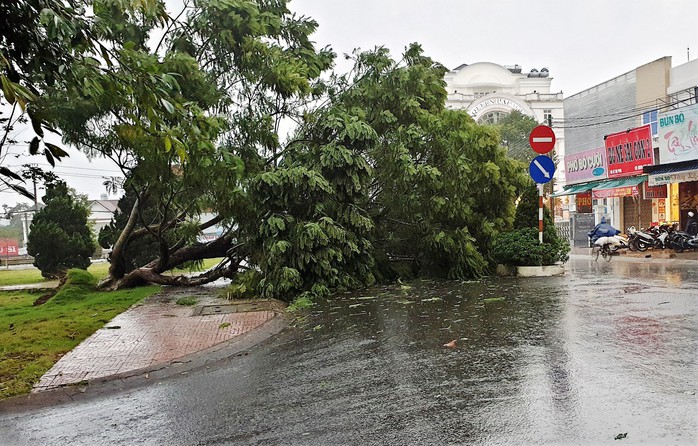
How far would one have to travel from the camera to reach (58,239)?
69.2 ft

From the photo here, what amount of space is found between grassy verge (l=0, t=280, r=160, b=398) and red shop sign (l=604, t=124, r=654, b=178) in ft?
62.7

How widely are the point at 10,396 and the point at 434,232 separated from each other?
32.5 ft

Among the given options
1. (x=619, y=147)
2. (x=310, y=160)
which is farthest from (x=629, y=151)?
(x=310, y=160)

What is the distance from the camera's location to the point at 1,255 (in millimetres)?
41125

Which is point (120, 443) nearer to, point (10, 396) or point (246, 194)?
point (10, 396)

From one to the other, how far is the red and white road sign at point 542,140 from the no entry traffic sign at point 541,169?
1.69 feet

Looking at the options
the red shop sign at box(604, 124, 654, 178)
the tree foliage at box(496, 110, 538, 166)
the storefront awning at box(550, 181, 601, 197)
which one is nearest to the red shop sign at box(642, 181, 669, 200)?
the red shop sign at box(604, 124, 654, 178)

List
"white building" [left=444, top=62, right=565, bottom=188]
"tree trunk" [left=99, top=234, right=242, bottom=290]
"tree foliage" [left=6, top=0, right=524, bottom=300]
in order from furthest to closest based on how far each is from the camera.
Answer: "white building" [left=444, top=62, right=565, bottom=188] < "tree trunk" [left=99, top=234, right=242, bottom=290] < "tree foliage" [left=6, top=0, right=524, bottom=300]

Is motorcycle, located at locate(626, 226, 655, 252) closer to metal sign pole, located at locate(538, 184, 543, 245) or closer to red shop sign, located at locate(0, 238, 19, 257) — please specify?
metal sign pole, located at locate(538, 184, 543, 245)

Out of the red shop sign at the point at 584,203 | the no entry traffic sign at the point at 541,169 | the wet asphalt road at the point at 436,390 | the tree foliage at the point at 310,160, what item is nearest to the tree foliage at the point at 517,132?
the red shop sign at the point at 584,203

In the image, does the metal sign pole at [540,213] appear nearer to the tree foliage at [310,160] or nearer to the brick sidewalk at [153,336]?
the tree foliage at [310,160]

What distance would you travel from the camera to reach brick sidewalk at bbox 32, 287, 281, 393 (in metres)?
6.55

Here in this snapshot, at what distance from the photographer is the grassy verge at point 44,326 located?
6555 millimetres

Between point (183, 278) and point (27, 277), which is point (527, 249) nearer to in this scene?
point (183, 278)
